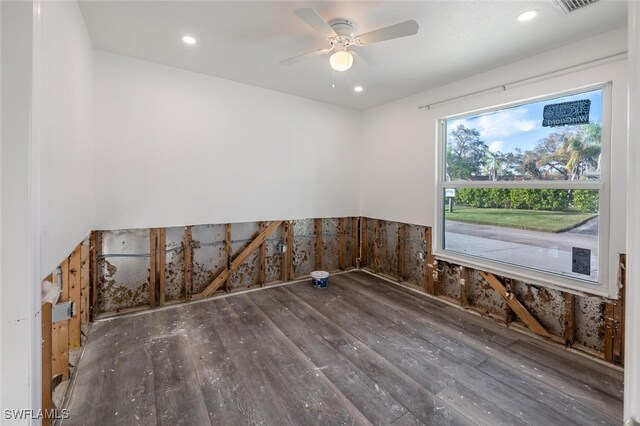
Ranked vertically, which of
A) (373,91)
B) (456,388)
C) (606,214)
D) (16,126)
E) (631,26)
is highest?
(373,91)

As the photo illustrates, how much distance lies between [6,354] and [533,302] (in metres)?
3.96

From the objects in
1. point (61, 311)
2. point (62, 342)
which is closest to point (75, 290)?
point (62, 342)

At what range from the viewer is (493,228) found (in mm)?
3439

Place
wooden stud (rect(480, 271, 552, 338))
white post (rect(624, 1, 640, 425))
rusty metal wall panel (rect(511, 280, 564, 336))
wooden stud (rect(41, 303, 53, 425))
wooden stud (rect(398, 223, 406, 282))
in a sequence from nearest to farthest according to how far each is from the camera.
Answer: white post (rect(624, 1, 640, 425)) → wooden stud (rect(41, 303, 53, 425)) → rusty metal wall panel (rect(511, 280, 564, 336)) → wooden stud (rect(480, 271, 552, 338)) → wooden stud (rect(398, 223, 406, 282))

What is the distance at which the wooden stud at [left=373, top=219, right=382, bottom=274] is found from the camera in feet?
16.3

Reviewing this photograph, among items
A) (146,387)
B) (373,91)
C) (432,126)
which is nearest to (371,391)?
(146,387)

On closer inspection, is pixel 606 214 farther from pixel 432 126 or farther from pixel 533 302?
pixel 432 126

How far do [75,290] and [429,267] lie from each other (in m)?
4.07

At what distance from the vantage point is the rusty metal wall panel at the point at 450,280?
3760mm

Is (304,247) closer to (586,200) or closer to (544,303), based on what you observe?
(544,303)

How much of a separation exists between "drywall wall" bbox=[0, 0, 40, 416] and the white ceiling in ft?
6.84

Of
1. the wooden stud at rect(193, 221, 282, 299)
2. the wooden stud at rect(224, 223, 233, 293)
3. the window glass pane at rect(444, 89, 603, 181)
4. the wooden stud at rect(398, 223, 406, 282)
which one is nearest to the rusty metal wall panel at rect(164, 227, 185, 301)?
the wooden stud at rect(193, 221, 282, 299)

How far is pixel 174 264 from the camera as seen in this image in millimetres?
3656

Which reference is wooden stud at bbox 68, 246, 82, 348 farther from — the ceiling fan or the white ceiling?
the ceiling fan
